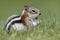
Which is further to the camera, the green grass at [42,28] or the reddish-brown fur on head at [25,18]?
the reddish-brown fur on head at [25,18]

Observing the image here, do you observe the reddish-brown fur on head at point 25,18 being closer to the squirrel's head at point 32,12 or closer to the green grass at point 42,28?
the squirrel's head at point 32,12

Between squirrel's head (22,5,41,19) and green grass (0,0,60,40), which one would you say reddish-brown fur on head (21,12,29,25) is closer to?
squirrel's head (22,5,41,19)

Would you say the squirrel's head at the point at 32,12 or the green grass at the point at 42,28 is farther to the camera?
the squirrel's head at the point at 32,12

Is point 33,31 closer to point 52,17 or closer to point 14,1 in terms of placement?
point 52,17

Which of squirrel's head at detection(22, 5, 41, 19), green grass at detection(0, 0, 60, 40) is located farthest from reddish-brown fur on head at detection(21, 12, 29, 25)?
green grass at detection(0, 0, 60, 40)

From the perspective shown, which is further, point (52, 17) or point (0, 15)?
point (0, 15)

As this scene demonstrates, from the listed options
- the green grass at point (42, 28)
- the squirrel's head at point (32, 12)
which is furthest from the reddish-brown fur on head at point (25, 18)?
the green grass at point (42, 28)

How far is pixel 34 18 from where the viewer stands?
290 centimetres

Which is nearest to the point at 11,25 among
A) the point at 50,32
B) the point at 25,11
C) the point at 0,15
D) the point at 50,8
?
the point at 25,11

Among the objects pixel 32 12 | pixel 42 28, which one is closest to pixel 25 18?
pixel 32 12

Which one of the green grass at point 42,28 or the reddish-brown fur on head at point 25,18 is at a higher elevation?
the reddish-brown fur on head at point 25,18

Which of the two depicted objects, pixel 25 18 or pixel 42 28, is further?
pixel 25 18

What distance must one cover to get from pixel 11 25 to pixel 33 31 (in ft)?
0.96

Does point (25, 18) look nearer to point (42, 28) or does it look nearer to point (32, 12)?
point (32, 12)
